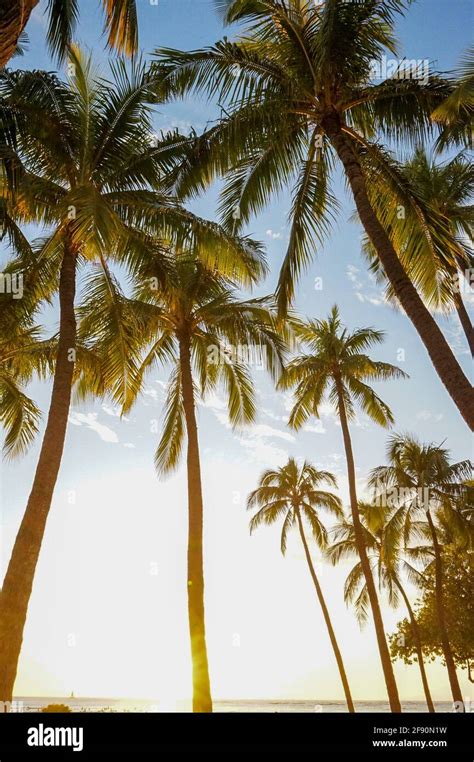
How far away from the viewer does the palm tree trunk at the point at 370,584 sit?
19.6 meters

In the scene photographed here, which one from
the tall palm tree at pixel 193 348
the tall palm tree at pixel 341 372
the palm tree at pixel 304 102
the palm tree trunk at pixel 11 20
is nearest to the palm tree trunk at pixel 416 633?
the tall palm tree at pixel 341 372

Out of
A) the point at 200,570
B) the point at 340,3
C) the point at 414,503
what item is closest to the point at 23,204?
the point at 340,3

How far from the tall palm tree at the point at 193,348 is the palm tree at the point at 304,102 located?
84.1 inches

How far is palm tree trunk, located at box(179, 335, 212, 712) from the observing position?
13.0m

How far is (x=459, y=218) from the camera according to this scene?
16.6 meters

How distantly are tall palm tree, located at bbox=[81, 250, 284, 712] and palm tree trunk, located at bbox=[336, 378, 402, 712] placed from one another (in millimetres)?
6332

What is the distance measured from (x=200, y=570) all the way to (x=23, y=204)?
908cm

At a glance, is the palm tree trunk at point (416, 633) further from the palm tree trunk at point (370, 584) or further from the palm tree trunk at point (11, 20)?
the palm tree trunk at point (11, 20)

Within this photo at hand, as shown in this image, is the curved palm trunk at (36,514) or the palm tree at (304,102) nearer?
the curved palm trunk at (36,514)

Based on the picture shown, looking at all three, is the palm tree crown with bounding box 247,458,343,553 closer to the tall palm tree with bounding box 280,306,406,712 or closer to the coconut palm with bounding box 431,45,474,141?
the tall palm tree with bounding box 280,306,406,712

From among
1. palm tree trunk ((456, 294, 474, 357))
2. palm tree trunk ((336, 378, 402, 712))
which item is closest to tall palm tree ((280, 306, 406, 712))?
palm tree trunk ((336, 378, 402, 712))

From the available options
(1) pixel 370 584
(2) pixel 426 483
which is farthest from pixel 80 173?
(2) pixel 426 483
